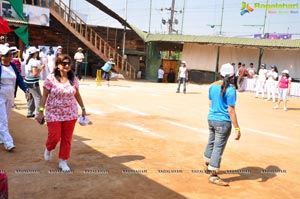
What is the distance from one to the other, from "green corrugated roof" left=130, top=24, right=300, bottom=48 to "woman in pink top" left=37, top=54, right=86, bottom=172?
1837 centimetres

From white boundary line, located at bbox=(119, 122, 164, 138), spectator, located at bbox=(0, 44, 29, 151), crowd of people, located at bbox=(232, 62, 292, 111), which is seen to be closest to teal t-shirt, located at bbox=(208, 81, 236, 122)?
white boundary line, located at bbox=(119, 122, 164, 138)

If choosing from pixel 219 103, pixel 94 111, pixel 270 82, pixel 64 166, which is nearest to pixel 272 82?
pixel 270 82

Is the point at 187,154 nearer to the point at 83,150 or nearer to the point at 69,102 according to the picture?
the point at 83,150

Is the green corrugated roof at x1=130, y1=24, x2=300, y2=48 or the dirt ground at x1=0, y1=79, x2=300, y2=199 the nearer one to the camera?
the dirt ground at x1=0, y1=79, x2=300, y2=199

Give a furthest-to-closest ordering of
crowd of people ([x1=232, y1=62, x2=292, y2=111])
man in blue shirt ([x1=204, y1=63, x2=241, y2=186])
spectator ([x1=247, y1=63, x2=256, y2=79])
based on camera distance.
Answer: spectator ([x1=247, y1=63, x2=256, y2=79]), crowd of people ([x1=232, y1=62, x2=292, y2=111]), man in blue shirt ([x1=204, y1=63, x2=241, y2=186])

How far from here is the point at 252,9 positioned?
25.2 meters

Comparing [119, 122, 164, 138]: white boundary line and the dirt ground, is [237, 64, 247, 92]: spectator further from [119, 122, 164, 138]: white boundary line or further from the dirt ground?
[119, 122, 164, 138]: white boundary line

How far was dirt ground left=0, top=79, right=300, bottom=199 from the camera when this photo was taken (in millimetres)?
4320

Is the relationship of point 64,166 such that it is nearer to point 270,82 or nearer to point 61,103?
point 61,103

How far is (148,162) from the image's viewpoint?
17.9 ft

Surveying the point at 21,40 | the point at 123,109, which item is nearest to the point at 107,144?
the point at 123,109

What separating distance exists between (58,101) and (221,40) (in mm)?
18949

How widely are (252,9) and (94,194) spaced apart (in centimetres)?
2399

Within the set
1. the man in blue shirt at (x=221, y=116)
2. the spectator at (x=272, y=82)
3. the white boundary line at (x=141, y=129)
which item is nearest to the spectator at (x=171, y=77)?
the spectator at (x=272, y=82)
